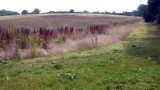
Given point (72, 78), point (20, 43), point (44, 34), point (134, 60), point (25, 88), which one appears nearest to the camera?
point (25, 88)

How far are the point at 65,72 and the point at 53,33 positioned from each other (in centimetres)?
1091

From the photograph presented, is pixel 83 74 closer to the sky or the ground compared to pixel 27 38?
closer to the ground

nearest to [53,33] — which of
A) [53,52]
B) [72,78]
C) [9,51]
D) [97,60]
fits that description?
[53,52]

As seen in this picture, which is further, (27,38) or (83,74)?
(27,38)

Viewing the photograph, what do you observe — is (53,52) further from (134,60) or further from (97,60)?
(134,60)

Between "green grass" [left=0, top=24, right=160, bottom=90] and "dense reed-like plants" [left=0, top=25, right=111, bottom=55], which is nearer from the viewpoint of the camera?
"green grass" [left=0, top=24, right=160, bottom=90]

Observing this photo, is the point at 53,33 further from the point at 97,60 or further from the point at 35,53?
the point at 97,60

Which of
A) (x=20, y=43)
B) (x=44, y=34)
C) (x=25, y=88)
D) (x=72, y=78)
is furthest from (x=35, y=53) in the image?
(x=25, y=88)

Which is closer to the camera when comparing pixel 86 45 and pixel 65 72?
pixel 65 72

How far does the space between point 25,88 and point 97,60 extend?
7143 mm

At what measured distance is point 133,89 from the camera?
11430mm

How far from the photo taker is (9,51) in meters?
19.2

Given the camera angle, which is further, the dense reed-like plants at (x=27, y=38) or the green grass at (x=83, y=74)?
the dense reed-like plants at (x=27, y=38)

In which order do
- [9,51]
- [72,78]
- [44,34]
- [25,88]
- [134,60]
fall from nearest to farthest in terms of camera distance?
[25,88], [72,78], [134,60], [9,51], [44,34]
